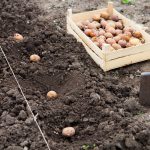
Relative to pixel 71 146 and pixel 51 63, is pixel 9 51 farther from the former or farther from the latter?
pixel 71 146

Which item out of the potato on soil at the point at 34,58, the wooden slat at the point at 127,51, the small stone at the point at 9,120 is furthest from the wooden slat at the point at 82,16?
the small stone at the point at 9,120

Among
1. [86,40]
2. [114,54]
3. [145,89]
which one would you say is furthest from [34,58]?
[145,89]

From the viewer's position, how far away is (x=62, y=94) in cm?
523

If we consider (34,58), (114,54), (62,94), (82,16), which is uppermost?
(82,16)

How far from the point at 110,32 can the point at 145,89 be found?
1.49 meters

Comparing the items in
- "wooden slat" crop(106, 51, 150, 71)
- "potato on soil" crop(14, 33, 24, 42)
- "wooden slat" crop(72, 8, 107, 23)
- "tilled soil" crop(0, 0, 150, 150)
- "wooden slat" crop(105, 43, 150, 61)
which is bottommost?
"tilled soil" crop(0, 0, 150, 150)

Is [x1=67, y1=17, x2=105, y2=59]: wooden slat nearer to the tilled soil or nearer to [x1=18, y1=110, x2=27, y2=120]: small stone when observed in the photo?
the tilled soil

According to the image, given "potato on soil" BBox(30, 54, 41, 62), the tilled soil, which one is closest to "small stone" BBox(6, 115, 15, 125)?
the tilled soil

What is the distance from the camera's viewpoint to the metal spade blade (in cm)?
476

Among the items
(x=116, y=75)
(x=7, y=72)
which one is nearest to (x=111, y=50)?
(x=116, y=75)

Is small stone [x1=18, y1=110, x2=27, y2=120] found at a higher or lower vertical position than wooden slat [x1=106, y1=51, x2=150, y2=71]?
lower

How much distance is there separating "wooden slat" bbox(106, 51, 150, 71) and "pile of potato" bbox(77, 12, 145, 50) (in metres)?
0.18

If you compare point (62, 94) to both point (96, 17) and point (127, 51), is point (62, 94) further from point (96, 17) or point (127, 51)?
point (96, 17)

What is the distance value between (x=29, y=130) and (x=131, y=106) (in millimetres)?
1243
